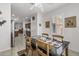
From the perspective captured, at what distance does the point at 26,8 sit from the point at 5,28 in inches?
21.3

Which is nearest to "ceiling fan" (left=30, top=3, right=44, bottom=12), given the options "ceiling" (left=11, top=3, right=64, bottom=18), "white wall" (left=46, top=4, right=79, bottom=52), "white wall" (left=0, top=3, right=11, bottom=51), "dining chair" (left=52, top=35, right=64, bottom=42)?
"ceiling" (left=11, top=3, right=64, bottom=18)

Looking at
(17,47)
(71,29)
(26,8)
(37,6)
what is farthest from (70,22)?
(17,47)

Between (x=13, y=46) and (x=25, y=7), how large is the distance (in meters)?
0.78

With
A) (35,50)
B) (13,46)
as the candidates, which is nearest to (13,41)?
(13,46)

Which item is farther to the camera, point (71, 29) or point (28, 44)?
point (28, 44)

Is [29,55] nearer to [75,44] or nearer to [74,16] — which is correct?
[75,44]

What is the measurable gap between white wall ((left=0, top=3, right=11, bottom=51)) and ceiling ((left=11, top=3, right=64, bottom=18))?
0.35 ft

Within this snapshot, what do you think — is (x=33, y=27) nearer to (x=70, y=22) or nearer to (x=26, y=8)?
(x=26, y=8)

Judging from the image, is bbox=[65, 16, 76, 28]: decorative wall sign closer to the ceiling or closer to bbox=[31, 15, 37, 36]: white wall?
the ceiling

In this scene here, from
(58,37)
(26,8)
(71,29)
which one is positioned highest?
(26,8)

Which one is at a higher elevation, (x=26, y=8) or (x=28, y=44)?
(x=26, y=8)

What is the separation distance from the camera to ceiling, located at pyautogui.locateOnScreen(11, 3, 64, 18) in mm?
1737

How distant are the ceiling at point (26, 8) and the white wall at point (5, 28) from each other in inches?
4.2

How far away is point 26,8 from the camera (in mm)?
1747
